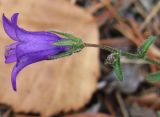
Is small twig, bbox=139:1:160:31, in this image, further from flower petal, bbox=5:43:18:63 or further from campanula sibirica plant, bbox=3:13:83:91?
flower petal, bbox=5:43:18:63

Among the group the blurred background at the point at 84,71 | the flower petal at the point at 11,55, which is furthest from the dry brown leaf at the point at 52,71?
the flower petal at the point at 11,55

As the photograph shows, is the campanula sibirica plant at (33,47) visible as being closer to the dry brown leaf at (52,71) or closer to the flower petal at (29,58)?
the flower petal at (29,58)

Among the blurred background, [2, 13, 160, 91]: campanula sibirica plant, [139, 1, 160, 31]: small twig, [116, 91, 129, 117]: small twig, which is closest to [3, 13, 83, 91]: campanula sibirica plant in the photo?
[2, 13, 160, 91]: campanula sibirica plant

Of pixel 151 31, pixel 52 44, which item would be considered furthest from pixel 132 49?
pixel 52 44

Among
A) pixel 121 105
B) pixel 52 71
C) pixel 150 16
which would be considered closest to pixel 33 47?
pixel 52 71

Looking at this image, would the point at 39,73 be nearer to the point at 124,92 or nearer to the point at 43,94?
the point at 43,94
